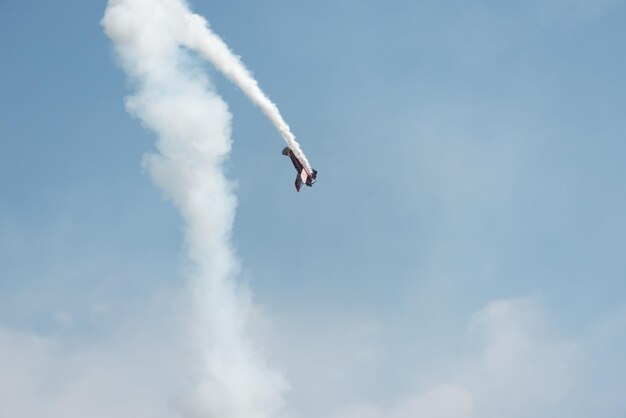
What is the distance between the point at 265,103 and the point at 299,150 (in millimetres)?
13003

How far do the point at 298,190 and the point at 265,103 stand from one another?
69.3ft

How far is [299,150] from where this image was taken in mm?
149500

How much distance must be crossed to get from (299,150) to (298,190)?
9.09m

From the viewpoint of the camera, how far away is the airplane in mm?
150500

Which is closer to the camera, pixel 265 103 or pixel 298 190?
pixel 265 103

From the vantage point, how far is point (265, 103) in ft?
468

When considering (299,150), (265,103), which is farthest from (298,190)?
(265,103)

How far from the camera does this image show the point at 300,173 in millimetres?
153125

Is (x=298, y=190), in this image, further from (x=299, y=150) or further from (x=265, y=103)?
(x=265, y=103)

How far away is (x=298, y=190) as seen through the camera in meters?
153

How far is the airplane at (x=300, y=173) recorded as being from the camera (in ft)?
494
